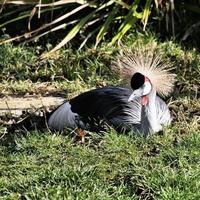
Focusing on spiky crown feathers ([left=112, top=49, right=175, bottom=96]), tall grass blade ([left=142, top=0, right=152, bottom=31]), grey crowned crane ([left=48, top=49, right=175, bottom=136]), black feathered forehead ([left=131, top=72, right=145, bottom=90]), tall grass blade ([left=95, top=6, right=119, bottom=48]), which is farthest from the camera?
tall grass blade ([left=95, top=6, right=119, bottom=48])

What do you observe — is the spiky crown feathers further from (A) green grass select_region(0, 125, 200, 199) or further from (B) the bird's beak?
(A) green grass select_region(0, 125, 200, 199)

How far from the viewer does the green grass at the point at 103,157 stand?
3.80m

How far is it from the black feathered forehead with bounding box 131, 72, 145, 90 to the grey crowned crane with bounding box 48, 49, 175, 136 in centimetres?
3

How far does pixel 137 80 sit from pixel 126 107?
0.31 metres

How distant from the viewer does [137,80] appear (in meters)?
4.43

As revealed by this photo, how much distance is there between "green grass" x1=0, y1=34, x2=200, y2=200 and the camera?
3.80m

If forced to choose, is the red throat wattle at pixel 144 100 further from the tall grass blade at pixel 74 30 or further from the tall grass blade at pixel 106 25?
the tall grass blade at pixel 74 30

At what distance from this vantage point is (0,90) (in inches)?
224

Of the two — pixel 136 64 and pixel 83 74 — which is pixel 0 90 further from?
pixel 136 64

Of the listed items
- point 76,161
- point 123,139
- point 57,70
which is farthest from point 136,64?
point 57,70

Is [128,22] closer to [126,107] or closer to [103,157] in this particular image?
[126,107]

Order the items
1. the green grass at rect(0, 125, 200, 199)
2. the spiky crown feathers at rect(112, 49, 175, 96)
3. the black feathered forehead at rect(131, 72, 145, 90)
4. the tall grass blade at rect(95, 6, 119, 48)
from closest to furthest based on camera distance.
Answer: the green grass at rect(0, 125, 200, 199) → the black feathered forehead at rect(131, 72, 145, 90) → the spiky crown feathers at rect(112, 49, 175, 96) → the tall grass blade at rect(95, 6, 119, 48)

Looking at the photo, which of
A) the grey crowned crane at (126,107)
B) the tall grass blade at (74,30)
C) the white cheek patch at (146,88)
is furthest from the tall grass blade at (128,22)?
the white cheek patch at (146,88)

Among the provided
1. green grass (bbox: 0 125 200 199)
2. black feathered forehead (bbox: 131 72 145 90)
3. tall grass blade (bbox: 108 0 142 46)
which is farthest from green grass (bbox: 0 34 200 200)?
tall grass blade (bbox: 108 0 142 46)
